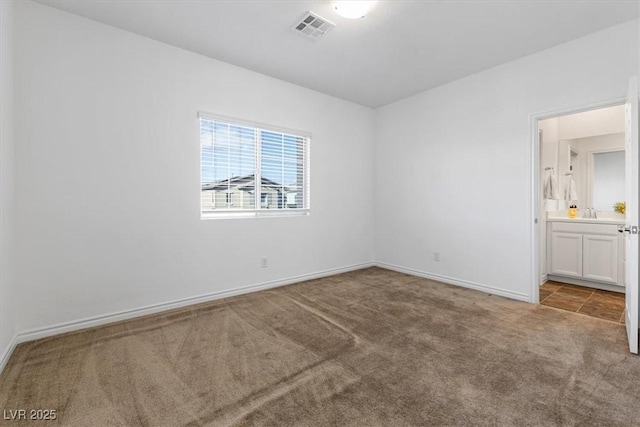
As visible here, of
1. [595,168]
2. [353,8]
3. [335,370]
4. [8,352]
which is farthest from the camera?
[595,168]

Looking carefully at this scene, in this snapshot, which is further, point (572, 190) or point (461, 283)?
point (572, 190)

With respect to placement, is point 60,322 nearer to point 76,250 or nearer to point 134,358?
point 76,250

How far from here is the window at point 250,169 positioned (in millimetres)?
3430

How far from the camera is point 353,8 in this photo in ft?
7.97

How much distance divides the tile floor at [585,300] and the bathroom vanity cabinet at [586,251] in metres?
0.20

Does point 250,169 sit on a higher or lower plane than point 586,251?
higher

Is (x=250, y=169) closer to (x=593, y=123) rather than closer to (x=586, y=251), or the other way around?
(x=586, y=251)

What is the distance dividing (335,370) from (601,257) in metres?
4.12

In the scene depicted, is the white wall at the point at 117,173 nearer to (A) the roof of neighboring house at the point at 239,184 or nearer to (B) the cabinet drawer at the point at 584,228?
(A) the roof of neighboring house at the point at 239,184

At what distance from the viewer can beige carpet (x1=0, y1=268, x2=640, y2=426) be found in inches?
62.4

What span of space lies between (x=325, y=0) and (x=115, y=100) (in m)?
2.18

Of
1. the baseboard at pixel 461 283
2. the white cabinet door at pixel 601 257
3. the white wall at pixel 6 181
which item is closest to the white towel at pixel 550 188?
the white cabinet door at pixel 601 257

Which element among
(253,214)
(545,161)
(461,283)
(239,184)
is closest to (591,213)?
(545,161)

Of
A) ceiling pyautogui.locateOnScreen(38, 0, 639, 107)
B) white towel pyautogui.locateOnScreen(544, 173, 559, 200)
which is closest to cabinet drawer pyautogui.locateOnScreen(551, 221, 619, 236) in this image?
white towel pyautogui.locateOnScreen(544, 173, 559, 200)
